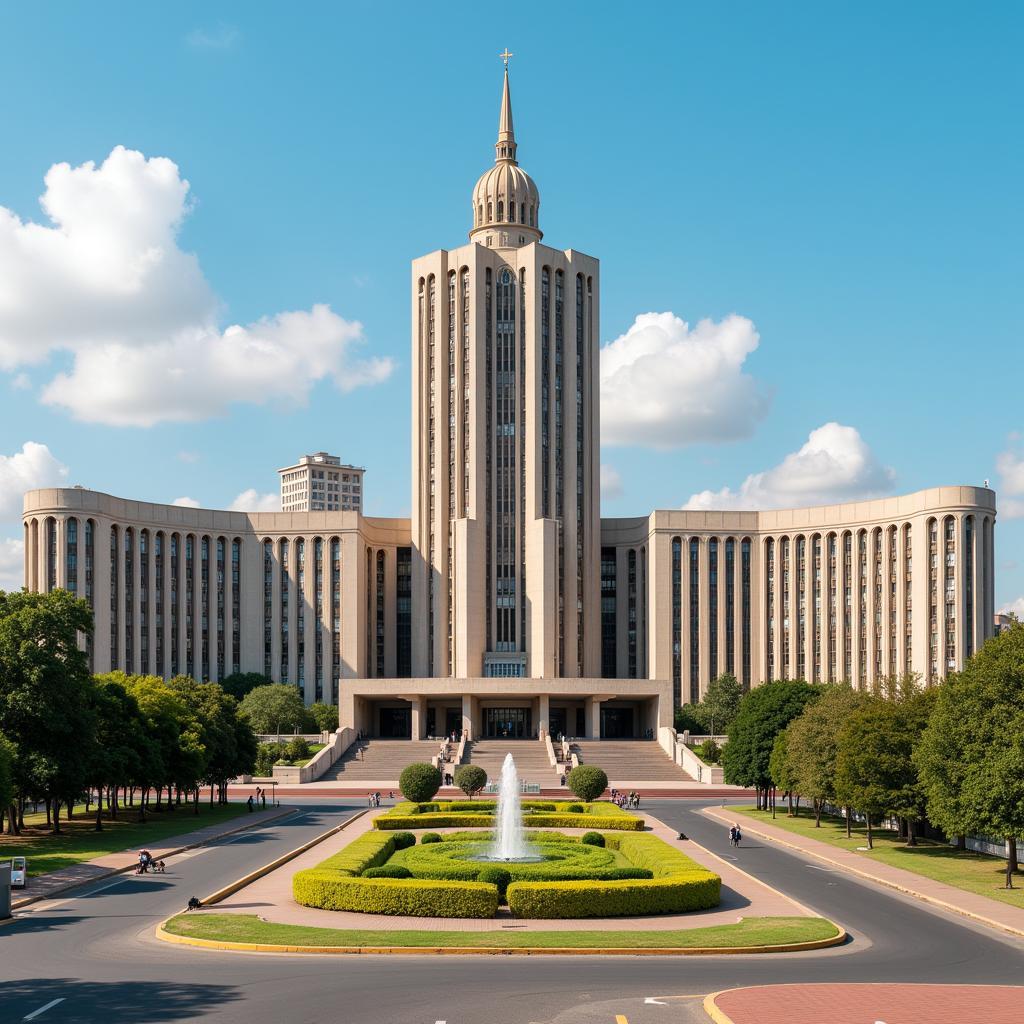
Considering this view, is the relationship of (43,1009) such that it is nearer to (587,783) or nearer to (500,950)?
(500,950)

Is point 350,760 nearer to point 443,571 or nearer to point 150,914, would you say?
point 443,571

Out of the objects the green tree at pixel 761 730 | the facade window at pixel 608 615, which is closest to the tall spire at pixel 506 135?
the facade window at pixel 608 615

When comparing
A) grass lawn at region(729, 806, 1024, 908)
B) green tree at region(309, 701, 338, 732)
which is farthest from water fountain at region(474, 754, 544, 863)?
green tree at region(309, 701, 338, 732)

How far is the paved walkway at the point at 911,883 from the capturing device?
36.5m

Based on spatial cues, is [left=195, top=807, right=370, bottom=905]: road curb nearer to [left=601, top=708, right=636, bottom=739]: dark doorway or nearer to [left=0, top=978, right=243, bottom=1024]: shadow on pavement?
[left=0, top=978, right=243, bottom=1024]: shadow on pavement

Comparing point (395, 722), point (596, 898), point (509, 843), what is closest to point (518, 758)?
point (395, 722)

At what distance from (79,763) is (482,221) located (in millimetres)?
90939

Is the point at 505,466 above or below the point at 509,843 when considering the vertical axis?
above

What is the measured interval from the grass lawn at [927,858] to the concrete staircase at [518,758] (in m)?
26.1

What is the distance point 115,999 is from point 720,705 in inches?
3813

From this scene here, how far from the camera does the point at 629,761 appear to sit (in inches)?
4058

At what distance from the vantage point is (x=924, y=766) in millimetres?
48375

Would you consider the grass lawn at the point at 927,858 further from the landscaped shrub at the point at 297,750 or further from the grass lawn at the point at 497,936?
the landscaped shrub at the point at 297,750

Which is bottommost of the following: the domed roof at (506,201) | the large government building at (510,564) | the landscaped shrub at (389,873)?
the landscaped shrub at (389,873)
